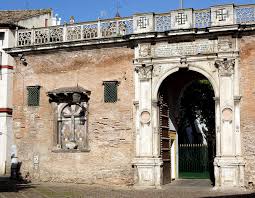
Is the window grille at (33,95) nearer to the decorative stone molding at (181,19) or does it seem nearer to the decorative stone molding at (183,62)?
the decorative stone molding at (183,62)

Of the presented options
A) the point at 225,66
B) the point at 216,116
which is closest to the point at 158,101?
the point at 216,116

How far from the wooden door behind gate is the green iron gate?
3591 millimetres

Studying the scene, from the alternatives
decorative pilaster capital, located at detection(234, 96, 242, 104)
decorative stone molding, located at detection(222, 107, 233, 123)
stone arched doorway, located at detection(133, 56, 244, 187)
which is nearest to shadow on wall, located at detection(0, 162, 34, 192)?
stone arched doorway, located at detection(133, 56, 244, 187)

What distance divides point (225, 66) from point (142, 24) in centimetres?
387

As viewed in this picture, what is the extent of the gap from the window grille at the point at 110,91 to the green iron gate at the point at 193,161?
6.42 m

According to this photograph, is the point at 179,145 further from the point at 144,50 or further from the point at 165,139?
the point at 144,50

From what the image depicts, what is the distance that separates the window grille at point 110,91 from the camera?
18703 millimetres

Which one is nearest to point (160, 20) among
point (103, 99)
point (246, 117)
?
point (103, 99)

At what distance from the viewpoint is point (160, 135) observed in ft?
60.3

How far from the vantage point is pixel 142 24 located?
18.2m

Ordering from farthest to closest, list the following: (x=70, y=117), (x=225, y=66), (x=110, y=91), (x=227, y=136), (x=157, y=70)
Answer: (x=70, y=117) → (x=110, y=91) → (x=157, y=70) → (x=225, y=66) → (x=227, y=136)

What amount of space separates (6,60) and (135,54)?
774cm

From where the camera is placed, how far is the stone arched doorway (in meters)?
16.6

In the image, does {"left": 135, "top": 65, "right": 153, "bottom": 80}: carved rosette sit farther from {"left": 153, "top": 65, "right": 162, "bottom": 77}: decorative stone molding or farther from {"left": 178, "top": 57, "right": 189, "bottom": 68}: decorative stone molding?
{"left": 178, "top": 57, "right": 189, "bottom": 68}: decorative stone molding
